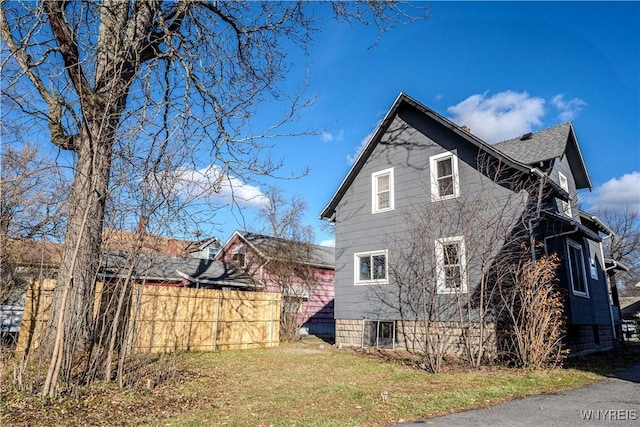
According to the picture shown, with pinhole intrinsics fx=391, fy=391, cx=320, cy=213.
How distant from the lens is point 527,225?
1016 cm

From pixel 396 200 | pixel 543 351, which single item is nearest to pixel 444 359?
pixel 543 351

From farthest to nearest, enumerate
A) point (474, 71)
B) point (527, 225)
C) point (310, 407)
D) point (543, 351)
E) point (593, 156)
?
1. point (593, 156)
2. point (474, 71)
3. point (527, 225)
4. point (543, 351)
5. point (310, 407)

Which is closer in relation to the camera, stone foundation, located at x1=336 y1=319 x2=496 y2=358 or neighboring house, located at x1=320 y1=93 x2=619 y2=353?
stone foundation, located at x1=336 y1=319 x2=496 y2=358

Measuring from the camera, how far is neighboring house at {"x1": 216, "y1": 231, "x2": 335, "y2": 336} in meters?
19.6

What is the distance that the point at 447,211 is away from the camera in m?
10.8

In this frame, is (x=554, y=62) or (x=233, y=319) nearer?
(x=554, y=62)

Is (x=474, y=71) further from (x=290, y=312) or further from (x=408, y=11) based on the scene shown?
(x=290, y=312)

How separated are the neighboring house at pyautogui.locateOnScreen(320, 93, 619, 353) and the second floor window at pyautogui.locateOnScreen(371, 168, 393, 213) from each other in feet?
0.12

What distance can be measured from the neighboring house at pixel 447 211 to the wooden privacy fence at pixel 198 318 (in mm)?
2751

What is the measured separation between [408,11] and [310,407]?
841 centimetres

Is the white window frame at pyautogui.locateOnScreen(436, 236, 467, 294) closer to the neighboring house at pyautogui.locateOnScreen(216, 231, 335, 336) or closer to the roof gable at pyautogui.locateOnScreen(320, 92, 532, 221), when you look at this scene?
the roof gable at pyautogui.locateOnScreen(320, 92, 532, 221)

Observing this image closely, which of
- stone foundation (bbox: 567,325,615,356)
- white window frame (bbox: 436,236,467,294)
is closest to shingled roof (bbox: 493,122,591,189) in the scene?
white window frame (bbox: 436,236,467,294)

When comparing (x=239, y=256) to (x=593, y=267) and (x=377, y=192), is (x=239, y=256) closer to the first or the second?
(x=377, y=192)

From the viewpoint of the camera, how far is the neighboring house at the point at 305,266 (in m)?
19.6
